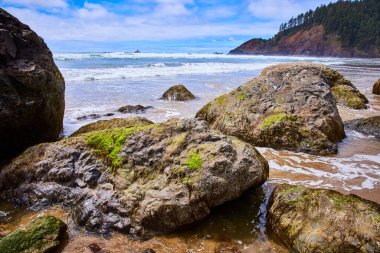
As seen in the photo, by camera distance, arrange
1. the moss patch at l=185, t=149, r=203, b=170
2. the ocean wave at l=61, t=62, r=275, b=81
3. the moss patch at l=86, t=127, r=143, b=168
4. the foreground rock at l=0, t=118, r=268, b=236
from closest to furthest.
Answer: the foreground rock at l=0, t=118, r=268, b=236 < the moss patch at l=185, t=149, r=203, b=170 < the moss patch at l=86, t=127, r=143, b=168 < the ocean wave at l=61, t=62, r=275, b=81

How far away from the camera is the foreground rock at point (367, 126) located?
8115 mm

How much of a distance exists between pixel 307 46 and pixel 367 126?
4403 inches

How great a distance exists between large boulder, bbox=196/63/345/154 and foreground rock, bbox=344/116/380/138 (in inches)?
34.3

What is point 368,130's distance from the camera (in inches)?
324

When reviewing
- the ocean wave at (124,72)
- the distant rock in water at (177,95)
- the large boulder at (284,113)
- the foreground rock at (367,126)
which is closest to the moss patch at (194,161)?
the large boulder at (284,113)

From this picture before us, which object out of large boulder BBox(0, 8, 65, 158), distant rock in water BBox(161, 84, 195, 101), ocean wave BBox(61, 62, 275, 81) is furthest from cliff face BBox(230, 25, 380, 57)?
large boulder BBox(0, 8, 65, 158)

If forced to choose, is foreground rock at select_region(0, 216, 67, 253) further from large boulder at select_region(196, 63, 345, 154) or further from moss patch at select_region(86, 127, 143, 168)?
large boulder at select_region(196, 63, 345, 154)

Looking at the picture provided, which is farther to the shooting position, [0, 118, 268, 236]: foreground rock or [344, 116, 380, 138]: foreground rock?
[344, 116, 380, 138]: foreground rock

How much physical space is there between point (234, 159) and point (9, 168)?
351 centimetres

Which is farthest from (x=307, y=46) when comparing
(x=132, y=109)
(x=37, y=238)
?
(x=37, y=238)

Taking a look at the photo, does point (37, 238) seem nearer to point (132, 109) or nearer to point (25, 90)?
point (25, 90)

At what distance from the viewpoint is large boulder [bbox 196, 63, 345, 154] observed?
23.1ft

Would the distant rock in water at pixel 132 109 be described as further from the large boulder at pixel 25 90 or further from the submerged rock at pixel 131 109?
the large boulder at pixel 25 90

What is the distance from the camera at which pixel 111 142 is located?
5.02 m
